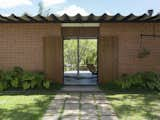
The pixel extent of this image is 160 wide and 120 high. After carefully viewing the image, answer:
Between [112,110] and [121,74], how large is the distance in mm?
5104

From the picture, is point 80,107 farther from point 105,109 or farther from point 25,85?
point 25,85

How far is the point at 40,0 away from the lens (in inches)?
1393

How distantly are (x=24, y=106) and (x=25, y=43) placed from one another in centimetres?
479

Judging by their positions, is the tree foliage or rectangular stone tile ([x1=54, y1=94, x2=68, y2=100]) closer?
rectangular stone tile ([x1=54, y1=94, x2=68, y2=100])

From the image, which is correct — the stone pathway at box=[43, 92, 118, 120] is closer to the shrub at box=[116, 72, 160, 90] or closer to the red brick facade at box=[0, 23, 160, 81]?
the shrub at box=[116, 72, 160, 90]

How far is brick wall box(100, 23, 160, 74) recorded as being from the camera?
47.8 feet

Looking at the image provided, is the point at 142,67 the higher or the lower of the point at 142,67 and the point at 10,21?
the lower

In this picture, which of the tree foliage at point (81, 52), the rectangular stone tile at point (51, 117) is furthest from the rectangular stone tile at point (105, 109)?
the tree foliage at point (81, 52)

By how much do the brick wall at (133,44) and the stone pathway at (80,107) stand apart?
2.65 metres

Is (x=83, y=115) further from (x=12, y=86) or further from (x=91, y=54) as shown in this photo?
(x=91, y=54)

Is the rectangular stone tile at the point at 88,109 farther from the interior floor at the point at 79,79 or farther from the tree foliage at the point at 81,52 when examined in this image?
the tree foliage at the point at 81,52

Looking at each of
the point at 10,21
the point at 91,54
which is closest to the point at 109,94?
the point at 10,21

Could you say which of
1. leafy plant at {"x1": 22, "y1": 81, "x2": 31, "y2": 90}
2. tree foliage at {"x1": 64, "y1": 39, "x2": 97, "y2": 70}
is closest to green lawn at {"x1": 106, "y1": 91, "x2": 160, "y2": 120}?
leafy plant at {"x1": 22, "y1": 81, "x2": 31, "y2": 90}

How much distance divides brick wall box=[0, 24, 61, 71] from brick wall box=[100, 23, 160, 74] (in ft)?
7.84
